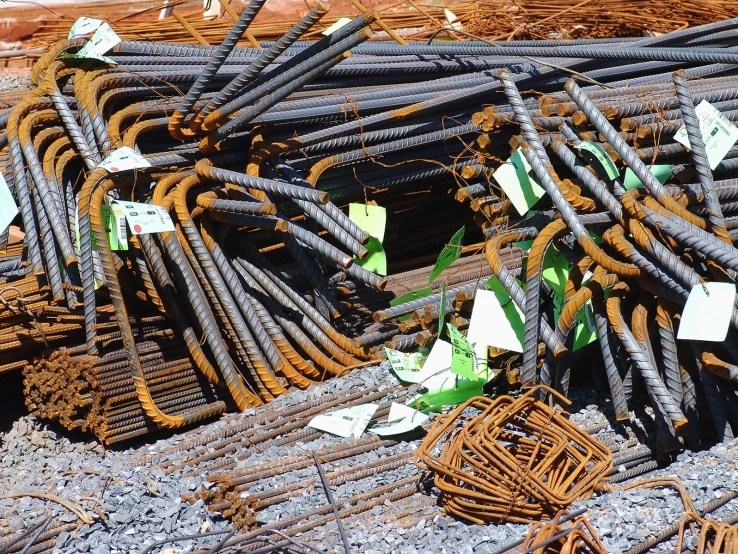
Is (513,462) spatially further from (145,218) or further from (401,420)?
(145,218)

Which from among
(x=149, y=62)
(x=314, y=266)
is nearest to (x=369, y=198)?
(x=314, y=266)

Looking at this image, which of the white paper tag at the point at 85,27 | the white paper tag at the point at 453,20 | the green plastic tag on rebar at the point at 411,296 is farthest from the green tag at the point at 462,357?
the white paper tag at the point at 453,20

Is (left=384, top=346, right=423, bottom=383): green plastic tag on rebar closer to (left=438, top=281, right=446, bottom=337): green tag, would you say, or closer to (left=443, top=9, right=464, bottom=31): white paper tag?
(left=438, top=281, right=446, bottom=337): green tag

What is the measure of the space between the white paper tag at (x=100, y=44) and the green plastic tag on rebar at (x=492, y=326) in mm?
2209

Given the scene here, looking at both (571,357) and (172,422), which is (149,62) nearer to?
(172,422)

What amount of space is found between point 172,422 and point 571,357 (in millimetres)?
1777

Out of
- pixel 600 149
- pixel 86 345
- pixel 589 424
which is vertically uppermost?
pixel 600 149

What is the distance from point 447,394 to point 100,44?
2433 mm

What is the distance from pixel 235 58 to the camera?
4.50 metres

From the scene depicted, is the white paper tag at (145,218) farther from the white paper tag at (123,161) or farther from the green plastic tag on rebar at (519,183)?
the green plastic tag on rebar at (519,183)

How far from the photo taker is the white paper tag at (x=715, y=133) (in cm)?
367

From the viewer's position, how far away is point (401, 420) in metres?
3.57

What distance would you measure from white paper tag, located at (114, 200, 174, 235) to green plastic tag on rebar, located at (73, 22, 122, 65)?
999 millimetres

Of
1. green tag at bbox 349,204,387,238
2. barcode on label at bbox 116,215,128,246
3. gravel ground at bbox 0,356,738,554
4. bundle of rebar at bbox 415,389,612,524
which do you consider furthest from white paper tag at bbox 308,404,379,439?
barcode on label at bbox 116,215,128,246
